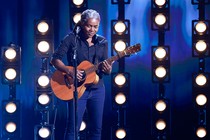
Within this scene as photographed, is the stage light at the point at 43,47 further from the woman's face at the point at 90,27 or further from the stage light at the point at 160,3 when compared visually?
the stage light at the point at 160,3

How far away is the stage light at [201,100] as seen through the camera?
611 cm

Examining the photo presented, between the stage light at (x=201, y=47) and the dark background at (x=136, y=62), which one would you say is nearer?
the stage light at (x=201, y=47)

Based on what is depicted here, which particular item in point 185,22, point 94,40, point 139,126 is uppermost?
point 185,22

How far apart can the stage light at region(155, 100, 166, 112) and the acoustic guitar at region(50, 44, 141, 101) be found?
1464 mm

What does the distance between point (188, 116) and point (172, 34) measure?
3.88 ft

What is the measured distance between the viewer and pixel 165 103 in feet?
20.1

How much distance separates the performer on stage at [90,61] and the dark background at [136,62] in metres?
1.76

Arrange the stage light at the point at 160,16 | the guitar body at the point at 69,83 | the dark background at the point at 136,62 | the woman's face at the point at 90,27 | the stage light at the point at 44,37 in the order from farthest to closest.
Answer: the dark background at the point at 136,62 → the stage light at the point at 160,16 → the stage light at the point at 44,37 → the guitar body at the point at 69,83 → the woman's face at the point at 90,27

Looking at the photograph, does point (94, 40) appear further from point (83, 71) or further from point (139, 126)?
point (139, 126)

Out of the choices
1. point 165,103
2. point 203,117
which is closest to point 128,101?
point 165,103

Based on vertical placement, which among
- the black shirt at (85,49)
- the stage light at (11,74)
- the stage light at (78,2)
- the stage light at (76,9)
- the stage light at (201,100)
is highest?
the stage light at (78,2)

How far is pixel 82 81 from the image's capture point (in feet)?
15.8

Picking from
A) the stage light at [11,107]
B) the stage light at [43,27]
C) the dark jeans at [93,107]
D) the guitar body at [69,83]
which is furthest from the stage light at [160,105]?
the stage light at [11,107]

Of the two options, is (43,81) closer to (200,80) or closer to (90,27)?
(90,27)
